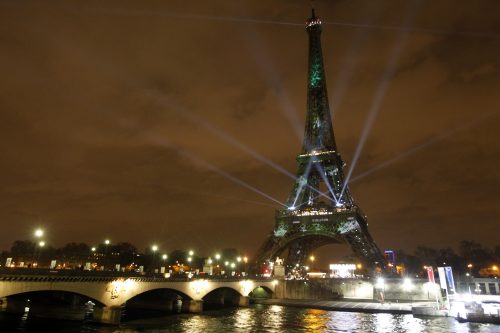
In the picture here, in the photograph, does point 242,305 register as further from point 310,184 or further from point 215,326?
point 310,184

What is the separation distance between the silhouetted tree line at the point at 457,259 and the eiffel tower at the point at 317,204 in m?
77.4

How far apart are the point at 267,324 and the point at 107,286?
61.2 feet

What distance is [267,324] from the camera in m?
44.2

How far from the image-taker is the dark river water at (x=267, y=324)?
38781 millimetres

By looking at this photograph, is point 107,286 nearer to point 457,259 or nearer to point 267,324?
point 267,324

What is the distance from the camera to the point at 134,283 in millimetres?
42906

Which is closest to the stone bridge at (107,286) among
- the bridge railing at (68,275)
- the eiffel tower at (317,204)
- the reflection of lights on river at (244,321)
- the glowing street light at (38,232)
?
the bridge railing at (68,275)

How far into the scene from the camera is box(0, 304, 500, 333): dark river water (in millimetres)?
38781

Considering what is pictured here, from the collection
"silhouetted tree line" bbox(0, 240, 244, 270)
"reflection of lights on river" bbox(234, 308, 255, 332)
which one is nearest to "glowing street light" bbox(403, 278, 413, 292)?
"reflection of lights on river" bbox(234, 308, 255, 332)

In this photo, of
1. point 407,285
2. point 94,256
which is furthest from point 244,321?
point 94,256

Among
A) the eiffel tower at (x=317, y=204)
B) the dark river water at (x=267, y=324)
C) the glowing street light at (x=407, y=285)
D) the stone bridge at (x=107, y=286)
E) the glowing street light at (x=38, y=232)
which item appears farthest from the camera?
the eiffel tower at (x=317, y=204)

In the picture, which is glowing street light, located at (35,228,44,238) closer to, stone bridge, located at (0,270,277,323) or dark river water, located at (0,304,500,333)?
stone bridge, located at (0,270,277,323)

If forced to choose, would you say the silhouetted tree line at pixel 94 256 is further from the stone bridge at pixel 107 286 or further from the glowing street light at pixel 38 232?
the glowing street light at pixel 38 232

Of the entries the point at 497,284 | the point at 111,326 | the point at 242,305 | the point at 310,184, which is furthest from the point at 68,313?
the point at 497,284
